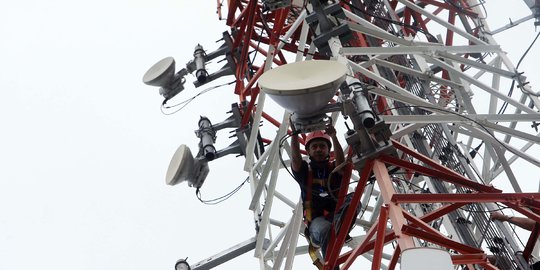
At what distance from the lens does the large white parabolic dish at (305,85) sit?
8.20 meters

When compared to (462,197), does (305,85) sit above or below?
above

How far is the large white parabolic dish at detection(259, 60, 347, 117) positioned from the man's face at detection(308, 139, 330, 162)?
5.06 ft

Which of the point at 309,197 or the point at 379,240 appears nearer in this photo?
the point at 379,240

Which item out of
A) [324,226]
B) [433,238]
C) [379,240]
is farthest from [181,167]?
[433,238]

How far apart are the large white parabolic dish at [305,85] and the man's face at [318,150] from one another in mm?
1544

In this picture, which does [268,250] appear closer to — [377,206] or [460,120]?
[377,206]

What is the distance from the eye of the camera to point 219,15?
1644cm

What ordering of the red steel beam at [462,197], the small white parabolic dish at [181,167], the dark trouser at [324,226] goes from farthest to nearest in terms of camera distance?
the small white parabolic dish at [181,167], the dark trouser at [324,226], the red steel beam at [462,197]

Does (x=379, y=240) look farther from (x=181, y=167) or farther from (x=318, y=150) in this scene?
(x=181, y=167)

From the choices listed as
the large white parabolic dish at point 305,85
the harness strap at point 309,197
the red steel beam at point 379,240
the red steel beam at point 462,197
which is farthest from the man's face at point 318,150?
the red steel beam at point 379,240

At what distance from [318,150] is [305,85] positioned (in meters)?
1.87

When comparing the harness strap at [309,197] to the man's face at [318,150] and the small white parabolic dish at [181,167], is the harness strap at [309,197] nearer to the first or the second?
the man's face at [318,150]

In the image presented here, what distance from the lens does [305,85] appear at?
829cm

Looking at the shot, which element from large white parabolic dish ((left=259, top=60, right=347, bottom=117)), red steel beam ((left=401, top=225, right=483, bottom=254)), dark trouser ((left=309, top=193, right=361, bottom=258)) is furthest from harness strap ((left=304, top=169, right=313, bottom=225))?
red steel beam ((left=401, top=225, right=483, bottom=254))
